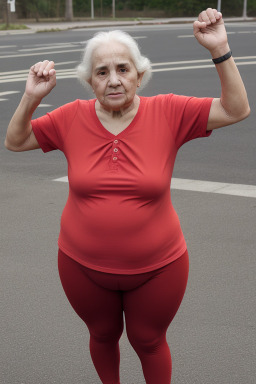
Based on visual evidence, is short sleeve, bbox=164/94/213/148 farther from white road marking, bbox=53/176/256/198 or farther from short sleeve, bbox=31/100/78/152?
white road marking, bbox=53/176/256/198

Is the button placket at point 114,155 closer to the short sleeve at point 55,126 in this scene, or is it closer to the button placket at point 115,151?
the button placket at point 115,151

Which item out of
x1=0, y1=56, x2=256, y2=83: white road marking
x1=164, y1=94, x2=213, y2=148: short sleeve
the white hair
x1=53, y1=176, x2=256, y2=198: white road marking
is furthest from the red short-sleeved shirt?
x1=0, y1=56, x2=256, y2=83: white road marking

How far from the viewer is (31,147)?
317 cm

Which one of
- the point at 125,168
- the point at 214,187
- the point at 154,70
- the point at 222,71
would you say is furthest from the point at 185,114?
the point at 154,70

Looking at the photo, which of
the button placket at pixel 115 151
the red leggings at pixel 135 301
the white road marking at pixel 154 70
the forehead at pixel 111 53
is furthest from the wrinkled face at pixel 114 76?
the white road marking at pixel 154 70

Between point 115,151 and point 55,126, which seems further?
point 55,126

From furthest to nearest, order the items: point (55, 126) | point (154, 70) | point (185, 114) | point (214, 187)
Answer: point (154, 70) < point (214, 187) < point (55, 126) < point (185, 114)

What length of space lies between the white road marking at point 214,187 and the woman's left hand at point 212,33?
452cm

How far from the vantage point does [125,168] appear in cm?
288

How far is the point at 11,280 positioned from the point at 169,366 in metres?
2.24

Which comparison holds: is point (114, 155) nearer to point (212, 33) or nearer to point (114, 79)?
point (114, 79)

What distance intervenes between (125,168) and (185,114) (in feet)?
1.06

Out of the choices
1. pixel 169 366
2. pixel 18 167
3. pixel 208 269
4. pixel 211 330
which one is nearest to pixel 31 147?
pixel 169 366

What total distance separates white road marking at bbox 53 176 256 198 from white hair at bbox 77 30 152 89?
4448 mm
